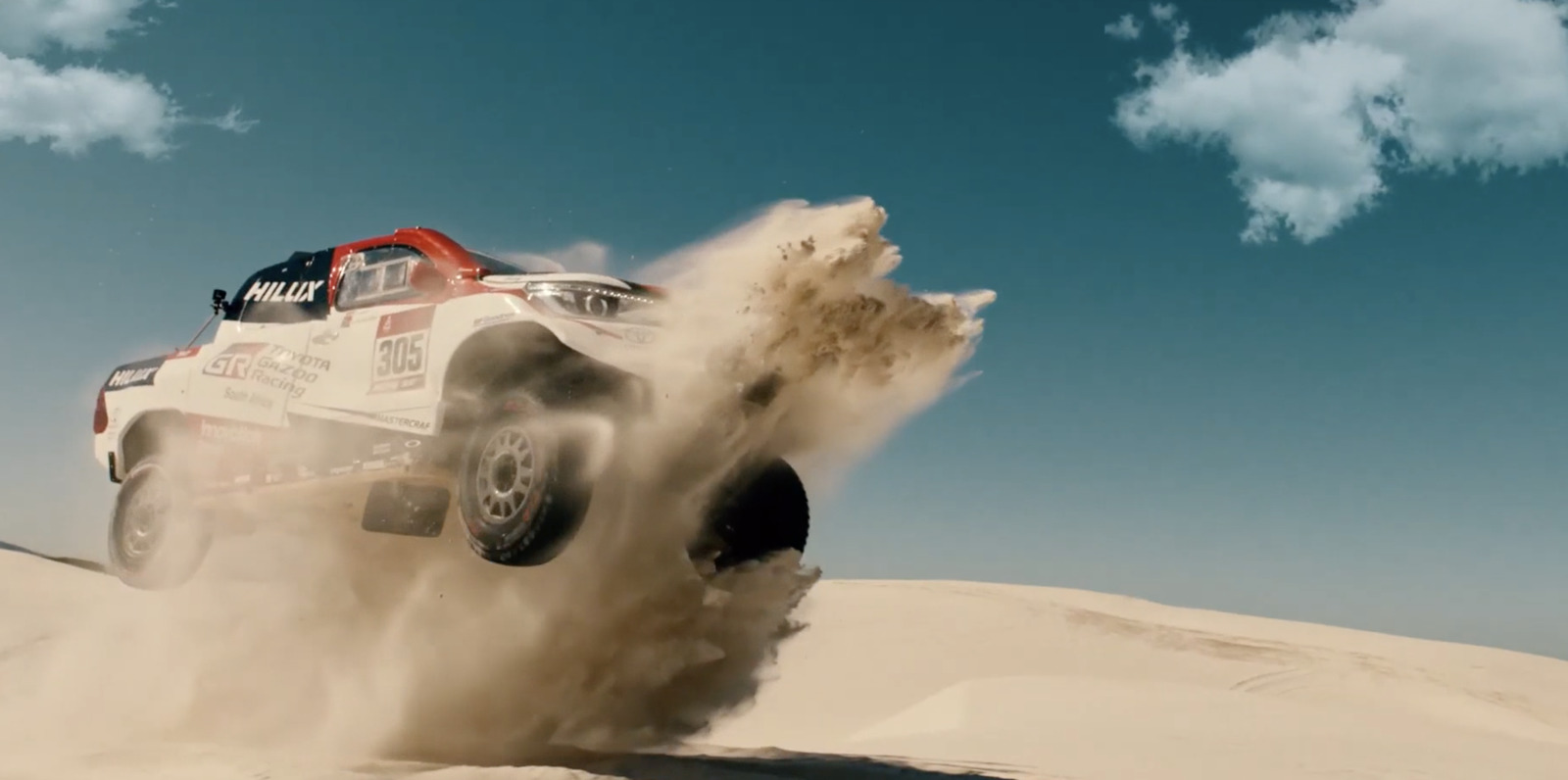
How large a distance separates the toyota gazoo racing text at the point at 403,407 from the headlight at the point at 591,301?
1 cm

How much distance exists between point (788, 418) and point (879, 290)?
995mm

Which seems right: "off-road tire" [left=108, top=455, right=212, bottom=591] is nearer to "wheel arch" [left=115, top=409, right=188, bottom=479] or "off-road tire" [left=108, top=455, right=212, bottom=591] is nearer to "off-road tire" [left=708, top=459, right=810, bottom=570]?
"wheel arch" [left=115, top=409, right=188, bottom=479]

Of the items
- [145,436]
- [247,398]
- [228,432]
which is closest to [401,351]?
[247,398]

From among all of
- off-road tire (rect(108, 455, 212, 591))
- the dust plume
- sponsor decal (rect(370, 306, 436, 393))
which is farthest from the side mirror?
off-road tire (rect(108, 455, 212, 591))

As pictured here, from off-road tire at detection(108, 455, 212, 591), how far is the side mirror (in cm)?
296

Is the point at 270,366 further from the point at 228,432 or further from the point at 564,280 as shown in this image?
the point at 564,280

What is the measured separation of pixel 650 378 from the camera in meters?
6.09

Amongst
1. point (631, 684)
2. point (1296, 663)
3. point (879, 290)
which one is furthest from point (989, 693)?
point (879, 290)

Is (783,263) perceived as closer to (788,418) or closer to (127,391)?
(788,418)

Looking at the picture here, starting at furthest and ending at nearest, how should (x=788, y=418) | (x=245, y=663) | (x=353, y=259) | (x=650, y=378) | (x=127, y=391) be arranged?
(x=127, y=391), (x=245, y=663), (x=353, y=259), (x=788, y=418), (x=650, y=378)

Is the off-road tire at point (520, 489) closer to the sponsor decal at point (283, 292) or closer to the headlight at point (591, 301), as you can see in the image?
the headlight at point (591, 301)

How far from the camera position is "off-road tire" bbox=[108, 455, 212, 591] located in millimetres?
8258

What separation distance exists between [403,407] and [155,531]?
129 inches

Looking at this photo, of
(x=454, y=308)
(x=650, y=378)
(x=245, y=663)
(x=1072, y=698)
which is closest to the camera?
(x=650, y=378)
